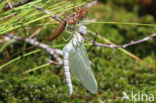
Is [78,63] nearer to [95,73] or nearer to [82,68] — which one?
[82,68]

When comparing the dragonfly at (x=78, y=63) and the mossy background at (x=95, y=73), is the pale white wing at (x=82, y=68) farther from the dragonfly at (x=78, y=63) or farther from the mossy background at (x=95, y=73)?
Result: the mossy background at (x=95, y=73)

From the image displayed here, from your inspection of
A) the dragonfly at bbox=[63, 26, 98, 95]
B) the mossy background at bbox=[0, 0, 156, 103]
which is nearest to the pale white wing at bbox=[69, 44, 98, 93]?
the dragonfly at bbox=[63, 26, 98, 95]

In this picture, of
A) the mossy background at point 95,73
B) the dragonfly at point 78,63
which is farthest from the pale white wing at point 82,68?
the mossy background at point 95,73

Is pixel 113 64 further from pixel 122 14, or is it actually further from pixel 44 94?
pixel 122 14

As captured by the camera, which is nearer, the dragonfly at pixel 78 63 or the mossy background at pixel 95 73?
the dragonfly at pixel 78 63

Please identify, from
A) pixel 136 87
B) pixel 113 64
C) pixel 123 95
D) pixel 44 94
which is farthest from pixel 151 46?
pixel 44 94

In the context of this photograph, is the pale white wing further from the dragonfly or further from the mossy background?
the mossy background

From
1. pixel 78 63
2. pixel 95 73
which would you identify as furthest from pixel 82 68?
pixel 95 73
